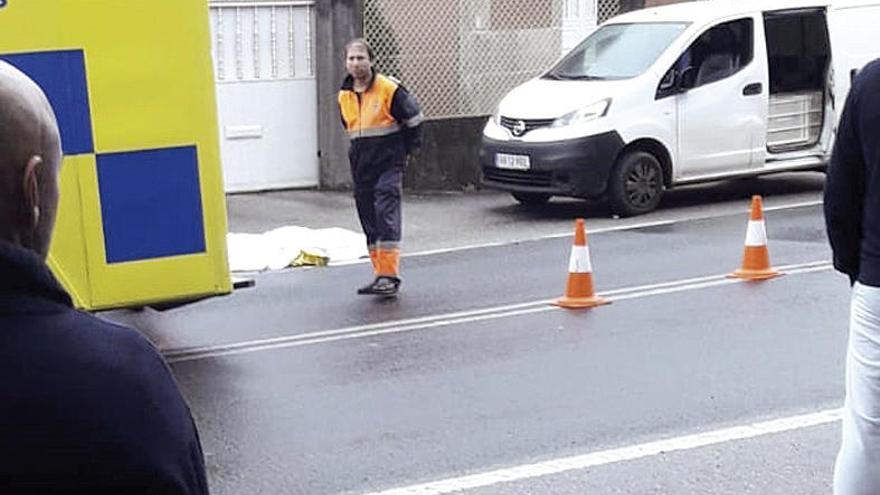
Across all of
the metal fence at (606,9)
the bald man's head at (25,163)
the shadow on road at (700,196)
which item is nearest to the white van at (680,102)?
the shadow on road at (700,196)

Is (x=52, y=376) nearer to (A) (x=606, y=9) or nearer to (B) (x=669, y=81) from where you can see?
(B) (x=669, y=81)

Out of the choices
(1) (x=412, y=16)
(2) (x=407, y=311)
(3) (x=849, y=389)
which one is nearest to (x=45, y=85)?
(2) (x=407, y=311)

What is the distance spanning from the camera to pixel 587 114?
14.4 metres

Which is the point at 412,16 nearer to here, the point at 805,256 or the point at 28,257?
the point at 805,256

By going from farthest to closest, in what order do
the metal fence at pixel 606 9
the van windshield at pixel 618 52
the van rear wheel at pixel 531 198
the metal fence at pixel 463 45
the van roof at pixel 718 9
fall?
the metal fence at pixel 606 9
the metal fence at pixel 463 45
the van roof at pixel 718 9
the van windshield at pixel 618 52
the van rear wheel at pixel 531 198

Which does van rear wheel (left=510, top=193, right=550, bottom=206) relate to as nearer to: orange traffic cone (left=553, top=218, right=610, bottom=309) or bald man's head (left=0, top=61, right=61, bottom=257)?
orange traffic cone (left=553, top=218, right=610, bottom=309)

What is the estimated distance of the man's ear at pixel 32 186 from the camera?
6.79 feet

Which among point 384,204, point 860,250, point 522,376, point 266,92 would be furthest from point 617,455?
point 266,92

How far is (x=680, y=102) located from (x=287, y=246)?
4340 mm

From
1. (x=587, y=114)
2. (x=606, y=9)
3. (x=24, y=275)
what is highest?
(x=24, y=275)

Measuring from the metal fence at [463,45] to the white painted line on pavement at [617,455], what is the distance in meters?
10.0

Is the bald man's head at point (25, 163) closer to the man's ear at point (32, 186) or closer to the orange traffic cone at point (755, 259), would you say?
the man's ear at point (32, 186)

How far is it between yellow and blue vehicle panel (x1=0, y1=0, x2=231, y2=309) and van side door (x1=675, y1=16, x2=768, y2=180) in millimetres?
7516

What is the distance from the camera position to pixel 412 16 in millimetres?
16578
